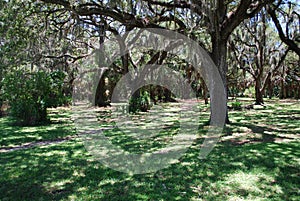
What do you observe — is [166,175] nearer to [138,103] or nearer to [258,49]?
[138,103]

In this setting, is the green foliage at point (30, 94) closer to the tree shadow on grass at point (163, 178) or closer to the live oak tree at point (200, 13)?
the live oak tree at point (200, 13)

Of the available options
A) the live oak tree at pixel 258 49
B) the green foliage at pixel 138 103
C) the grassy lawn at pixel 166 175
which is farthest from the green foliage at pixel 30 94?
the live oak tree at pixel 258 49

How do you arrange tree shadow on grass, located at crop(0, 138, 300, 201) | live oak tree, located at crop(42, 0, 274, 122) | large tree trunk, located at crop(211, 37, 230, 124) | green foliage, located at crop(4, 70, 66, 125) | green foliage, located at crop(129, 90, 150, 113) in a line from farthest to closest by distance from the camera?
green foliage, located at crop(129, 90, 150, 113)
green foliage, located at crop(4, 70, 66, 125)
large tree trunk, located at crop(211, 37, 230, 124)
live oak tree, located at crop(42, 0, 274, 122)
tree shadow on grass, located at crop(0, 138, 300, 201)

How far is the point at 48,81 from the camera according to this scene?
10016 millimetres

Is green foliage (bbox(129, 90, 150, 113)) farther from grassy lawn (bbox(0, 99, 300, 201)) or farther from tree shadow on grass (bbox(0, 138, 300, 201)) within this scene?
tree shadow on grass (bbox(0, 138, 300, 201))

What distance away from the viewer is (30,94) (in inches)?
388

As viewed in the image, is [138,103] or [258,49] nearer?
[138,103]

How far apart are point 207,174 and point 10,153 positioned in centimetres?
402

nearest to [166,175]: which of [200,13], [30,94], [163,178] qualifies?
[163,178]

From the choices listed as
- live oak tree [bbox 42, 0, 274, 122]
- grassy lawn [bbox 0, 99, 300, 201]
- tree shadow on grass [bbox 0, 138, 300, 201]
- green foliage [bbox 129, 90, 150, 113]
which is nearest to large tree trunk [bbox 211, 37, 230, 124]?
live oak tree [bbox 42, 0, 274, 122]

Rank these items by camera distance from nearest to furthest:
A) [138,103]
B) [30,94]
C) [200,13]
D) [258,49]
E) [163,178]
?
[163,178], [200,13], [30,94], [138,103], [258,49]

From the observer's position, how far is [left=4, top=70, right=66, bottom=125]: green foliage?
9562 mm

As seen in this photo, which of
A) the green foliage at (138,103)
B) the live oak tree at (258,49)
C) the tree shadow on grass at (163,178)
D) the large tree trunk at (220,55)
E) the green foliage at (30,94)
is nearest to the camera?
the tree shadow on grass at (163,178)

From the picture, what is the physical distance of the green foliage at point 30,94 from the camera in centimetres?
956
